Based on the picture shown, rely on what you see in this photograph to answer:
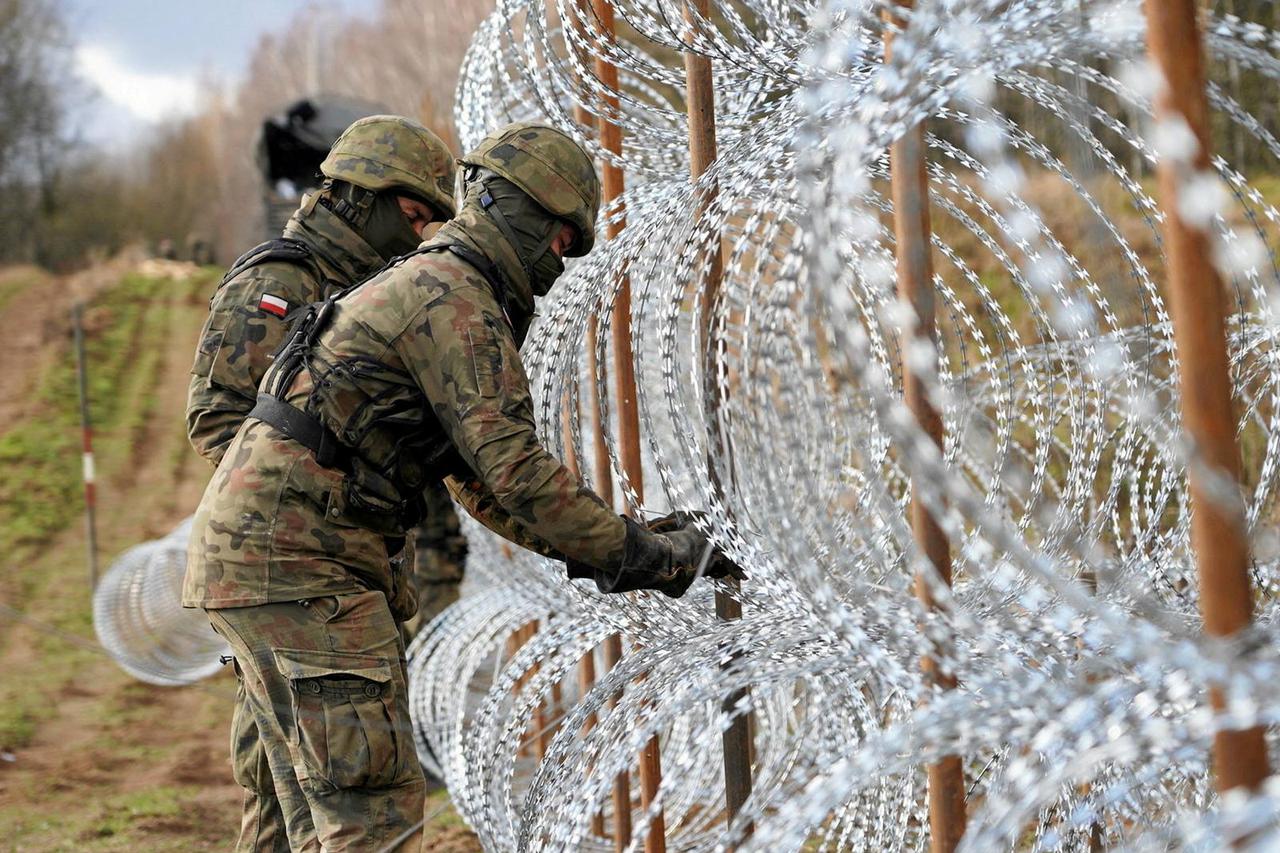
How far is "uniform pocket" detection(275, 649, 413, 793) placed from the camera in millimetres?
3119

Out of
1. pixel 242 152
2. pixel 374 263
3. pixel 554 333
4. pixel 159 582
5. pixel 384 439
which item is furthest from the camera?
pixel 242 152

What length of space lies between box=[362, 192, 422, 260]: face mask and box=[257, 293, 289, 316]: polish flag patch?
31 cm

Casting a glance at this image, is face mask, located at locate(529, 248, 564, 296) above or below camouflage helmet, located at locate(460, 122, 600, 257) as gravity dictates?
below

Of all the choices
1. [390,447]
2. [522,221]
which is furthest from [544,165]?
[390,447]

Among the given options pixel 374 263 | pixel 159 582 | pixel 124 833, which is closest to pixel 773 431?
pixel 374 263

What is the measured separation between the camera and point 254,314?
3965mm

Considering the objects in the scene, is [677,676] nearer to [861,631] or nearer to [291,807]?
[861,631]

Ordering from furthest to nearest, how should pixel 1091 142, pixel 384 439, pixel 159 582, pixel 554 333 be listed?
pixel 159 582 → pixel 554 333 → pixel 384 439 → pixel 1091 142

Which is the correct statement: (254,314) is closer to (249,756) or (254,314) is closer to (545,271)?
(545,271)

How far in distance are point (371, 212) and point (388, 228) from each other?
0.07 metres

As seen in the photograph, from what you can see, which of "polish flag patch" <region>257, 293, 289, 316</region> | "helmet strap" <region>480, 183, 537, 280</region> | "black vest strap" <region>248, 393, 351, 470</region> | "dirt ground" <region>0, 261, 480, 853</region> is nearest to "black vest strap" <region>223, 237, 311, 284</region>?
"polish flag patch" <region>257, 293, 289, 316</region>

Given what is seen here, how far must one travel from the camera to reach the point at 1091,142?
2852mm

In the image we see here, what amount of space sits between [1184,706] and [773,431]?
93 cm

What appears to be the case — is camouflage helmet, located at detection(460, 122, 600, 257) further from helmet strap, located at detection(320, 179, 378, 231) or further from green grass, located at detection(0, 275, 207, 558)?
green grass, located at detection(0, 275, 207, 558)
